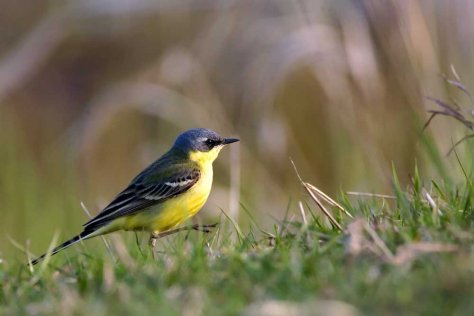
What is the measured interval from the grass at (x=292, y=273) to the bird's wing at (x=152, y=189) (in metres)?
1.64

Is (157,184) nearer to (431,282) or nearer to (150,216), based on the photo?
(150,216)

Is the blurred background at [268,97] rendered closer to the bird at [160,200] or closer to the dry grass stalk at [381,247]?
the bird at [160,200]

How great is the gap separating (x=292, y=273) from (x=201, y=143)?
3.39 m

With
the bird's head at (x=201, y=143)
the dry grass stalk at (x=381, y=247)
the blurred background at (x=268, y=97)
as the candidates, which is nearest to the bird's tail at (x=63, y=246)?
the blurred background at (x=268, y=97)

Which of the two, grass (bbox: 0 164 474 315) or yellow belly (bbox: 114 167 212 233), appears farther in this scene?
yellow belly (bbox: 114 167 212 233)

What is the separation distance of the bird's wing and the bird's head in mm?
223

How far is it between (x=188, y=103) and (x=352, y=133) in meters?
1.63

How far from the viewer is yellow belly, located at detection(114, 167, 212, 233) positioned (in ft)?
21.9

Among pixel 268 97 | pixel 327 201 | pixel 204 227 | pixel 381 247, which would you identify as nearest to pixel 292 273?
pixel 381 247

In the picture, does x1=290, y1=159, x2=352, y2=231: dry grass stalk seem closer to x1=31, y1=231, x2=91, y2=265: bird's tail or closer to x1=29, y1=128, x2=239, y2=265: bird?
x1=31, y1=231, x2=91, y2=265: bird's tail

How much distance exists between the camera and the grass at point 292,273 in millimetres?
3447

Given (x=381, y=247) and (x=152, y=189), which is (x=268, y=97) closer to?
(x=152, y=189)

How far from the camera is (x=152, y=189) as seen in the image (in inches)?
267

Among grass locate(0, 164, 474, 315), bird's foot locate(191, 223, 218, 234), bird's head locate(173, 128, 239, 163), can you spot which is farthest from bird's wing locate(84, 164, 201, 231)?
grass locate(0, 164, 474, 315)
